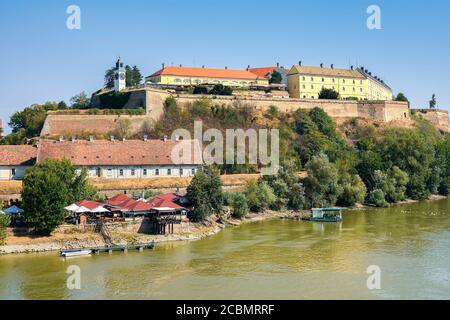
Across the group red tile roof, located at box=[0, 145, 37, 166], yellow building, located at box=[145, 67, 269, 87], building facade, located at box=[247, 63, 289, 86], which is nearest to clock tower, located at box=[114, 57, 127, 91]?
yellow building, located at box=[145, 67, 269, 87]

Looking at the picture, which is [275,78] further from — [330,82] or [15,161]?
[15,161]

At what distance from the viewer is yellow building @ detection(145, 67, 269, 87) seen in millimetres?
70156

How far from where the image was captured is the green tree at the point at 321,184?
50.8m

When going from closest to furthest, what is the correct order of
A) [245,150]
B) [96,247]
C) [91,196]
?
[96,247], [91,196], [245,150]

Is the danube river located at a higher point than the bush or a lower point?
lower

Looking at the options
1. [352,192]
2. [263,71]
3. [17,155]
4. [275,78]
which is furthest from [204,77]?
[17,155]

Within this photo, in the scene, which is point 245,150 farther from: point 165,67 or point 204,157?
point 165,67

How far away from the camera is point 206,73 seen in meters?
73.0

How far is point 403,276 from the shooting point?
27.5 metres

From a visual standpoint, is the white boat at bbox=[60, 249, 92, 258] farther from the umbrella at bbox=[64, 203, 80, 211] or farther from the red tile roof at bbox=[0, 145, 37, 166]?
the red tile roof at bbox=[0, 145, 37, 166]

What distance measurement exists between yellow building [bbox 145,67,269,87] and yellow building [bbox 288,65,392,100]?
13.1ft

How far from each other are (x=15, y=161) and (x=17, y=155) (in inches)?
32.9
